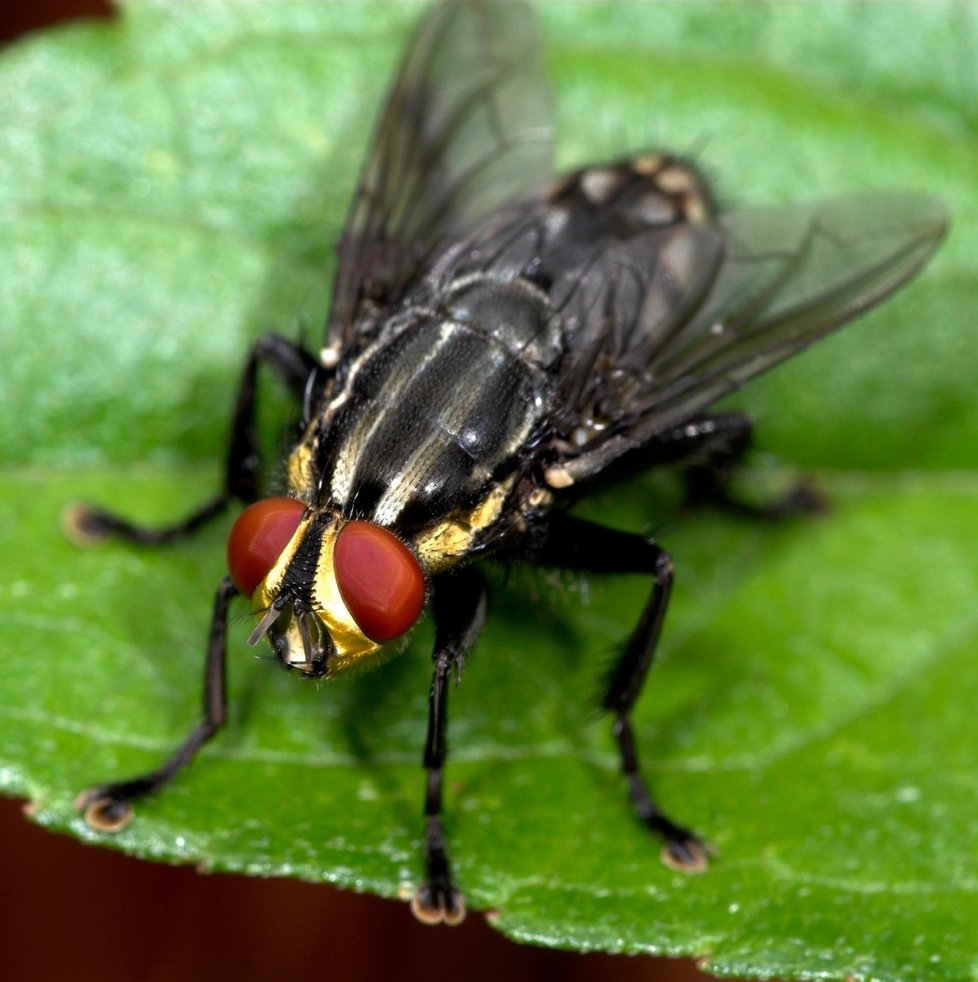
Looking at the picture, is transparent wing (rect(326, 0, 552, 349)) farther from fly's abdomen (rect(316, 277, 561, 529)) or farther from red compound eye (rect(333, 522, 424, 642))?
red compound eye (rect(333, 522, 424, 642))

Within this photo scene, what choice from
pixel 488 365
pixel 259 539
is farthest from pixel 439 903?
pixel 488 365

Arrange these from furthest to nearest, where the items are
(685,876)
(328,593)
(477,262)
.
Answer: (477,262) < (685,876) < (328,593)

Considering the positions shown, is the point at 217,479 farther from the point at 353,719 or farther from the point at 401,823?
the point at 401,823

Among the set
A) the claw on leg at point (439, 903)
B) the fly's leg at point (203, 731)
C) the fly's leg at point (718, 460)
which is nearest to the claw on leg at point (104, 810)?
the fly's leg at point (203, 731)

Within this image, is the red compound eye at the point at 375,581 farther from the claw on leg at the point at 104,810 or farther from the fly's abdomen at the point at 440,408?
the claw on leg at the point at 104,810

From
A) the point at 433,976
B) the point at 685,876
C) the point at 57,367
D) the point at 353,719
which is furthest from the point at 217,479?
the point at 685,876

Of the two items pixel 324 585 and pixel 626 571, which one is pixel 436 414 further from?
pixel 626 571
